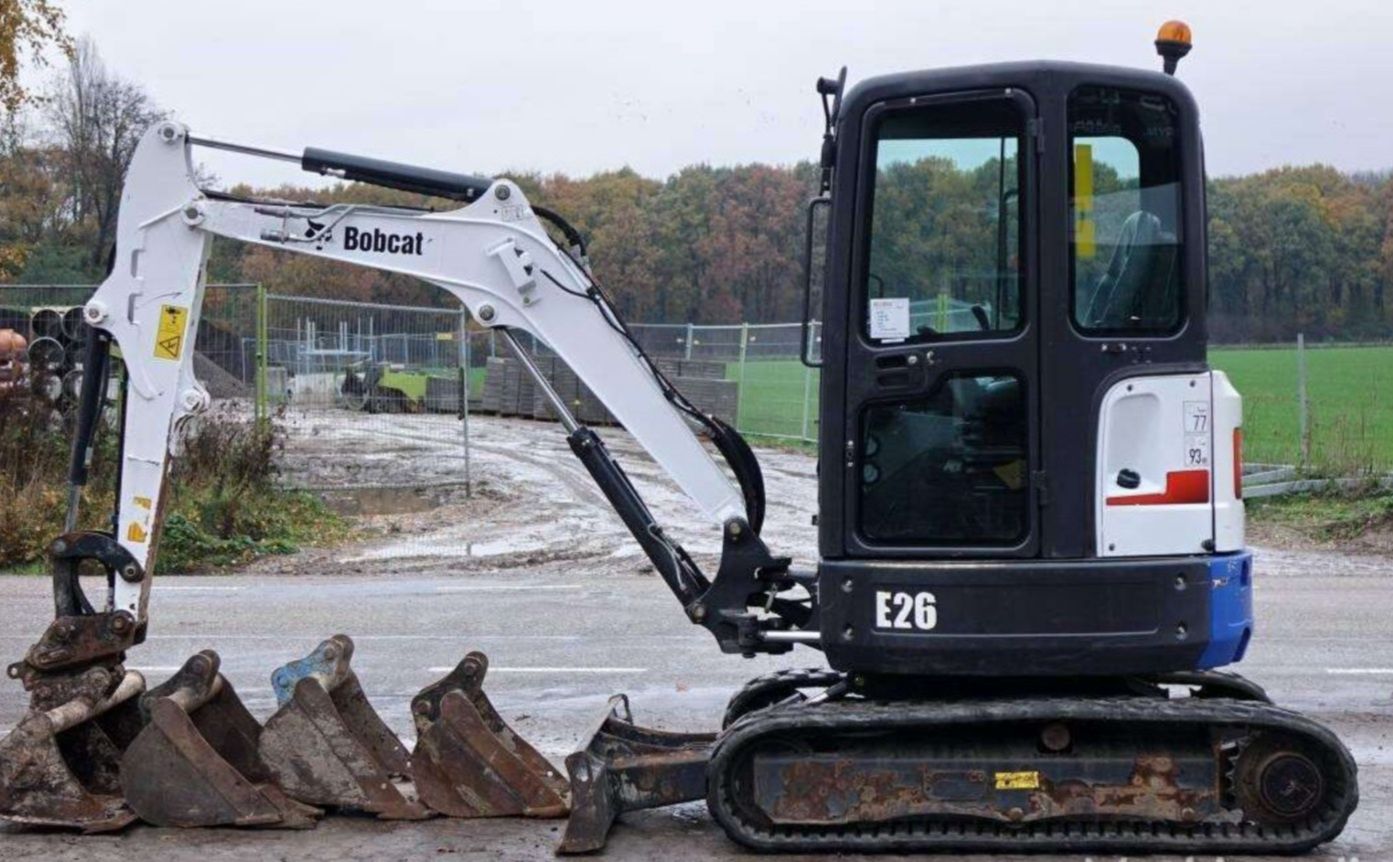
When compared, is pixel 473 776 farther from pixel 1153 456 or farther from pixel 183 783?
pixel 1153 456

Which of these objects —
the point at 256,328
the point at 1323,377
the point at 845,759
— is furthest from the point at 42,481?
the point at 1323,377

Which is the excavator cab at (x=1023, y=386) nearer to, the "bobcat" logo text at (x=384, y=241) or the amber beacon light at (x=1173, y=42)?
the amber beacon light at (x=1173, y=42)

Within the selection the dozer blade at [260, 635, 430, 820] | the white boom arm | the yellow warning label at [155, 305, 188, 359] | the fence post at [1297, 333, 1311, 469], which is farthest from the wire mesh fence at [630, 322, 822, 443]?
the dozer blade at [260, 635, 430, 820]

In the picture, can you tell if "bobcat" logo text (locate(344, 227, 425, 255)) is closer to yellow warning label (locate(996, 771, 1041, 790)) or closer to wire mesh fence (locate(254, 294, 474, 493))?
yellow warning label (locate(996, 771, 1041, 790))

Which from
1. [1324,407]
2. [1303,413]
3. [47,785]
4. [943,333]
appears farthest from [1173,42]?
[1324,407]

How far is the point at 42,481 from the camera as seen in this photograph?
18.0 m

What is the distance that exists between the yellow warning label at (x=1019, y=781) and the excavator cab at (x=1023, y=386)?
1.21ft

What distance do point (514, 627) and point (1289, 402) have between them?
49.5ft

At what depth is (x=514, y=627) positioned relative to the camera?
41.1ft

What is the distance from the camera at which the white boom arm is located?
280 inches

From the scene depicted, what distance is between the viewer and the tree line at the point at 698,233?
9.41 meters

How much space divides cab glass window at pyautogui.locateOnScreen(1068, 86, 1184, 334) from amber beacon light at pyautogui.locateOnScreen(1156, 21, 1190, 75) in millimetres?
272

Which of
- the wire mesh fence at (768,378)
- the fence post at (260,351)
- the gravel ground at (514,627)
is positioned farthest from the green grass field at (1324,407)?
the fence post at (260,351)

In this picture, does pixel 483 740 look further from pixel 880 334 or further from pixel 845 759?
pixel 880 334
